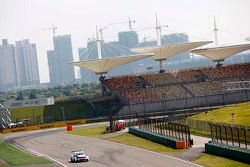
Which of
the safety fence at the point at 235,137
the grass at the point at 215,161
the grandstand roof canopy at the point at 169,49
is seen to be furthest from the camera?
the grandstand roof canopy at the point at 169,49

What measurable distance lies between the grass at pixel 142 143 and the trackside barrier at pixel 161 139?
637mm

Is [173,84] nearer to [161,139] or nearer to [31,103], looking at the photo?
[31,103]

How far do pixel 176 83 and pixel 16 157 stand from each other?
81244mm

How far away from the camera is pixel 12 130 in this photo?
13025cm

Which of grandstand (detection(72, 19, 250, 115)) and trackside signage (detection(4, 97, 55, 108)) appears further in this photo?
trackside signage (detection(4, 97, 55, 108))

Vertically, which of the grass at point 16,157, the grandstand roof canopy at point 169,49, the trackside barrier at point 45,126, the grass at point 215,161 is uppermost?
the grandstand roof canopy at point 169,49

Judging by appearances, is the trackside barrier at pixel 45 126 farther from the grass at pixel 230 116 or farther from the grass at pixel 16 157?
the grass at pixel 230 116

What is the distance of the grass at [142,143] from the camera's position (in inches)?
2709

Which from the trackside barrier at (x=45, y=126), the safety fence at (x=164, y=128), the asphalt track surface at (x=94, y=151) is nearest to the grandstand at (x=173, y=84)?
the trackside barrier at (x=45, y=126)

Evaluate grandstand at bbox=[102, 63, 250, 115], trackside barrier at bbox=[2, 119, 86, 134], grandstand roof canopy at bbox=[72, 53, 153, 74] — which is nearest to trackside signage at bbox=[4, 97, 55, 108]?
grandstand roof canopy at bbox=[72, 53, 153, 74]

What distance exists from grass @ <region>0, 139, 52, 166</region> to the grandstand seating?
57135 mm

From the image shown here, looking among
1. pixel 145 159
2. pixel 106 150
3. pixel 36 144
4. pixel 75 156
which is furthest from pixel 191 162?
pixel 36 144

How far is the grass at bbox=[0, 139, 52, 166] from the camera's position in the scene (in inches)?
2769

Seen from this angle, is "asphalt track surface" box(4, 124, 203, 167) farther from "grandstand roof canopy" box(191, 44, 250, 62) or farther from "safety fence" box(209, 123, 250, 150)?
"grandstand roof canopy" box(191, 44, 250, 62)
